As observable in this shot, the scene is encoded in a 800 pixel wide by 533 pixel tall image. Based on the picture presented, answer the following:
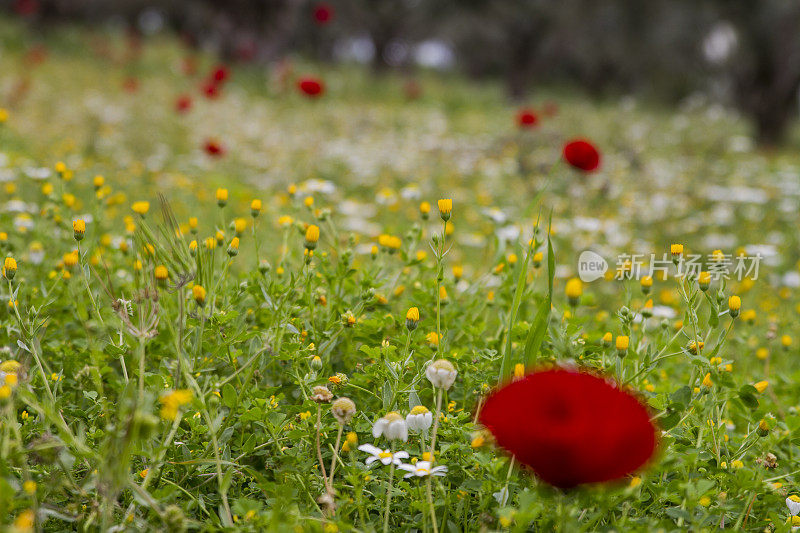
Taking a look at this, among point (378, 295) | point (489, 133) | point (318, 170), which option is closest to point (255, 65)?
point (489, 133)

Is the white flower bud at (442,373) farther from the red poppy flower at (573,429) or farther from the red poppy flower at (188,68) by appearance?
the red poppy flower at (188,68)

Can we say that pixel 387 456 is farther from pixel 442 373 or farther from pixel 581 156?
pixel 581 156

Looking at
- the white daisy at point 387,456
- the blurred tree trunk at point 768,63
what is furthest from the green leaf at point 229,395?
the blurred tree trunk at point 768,63

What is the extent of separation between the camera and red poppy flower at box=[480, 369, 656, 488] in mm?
874

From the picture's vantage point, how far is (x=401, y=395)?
58.4 inches

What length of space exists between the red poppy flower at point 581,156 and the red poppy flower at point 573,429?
2299 mm

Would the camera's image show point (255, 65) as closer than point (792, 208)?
No

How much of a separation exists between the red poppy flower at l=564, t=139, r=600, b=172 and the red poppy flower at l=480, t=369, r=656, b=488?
7.54 feet

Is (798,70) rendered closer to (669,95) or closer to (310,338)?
(310,338)

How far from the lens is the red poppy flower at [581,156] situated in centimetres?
312

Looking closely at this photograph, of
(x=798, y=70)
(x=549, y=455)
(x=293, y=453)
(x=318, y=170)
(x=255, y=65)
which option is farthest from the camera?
(x=255, y=65)

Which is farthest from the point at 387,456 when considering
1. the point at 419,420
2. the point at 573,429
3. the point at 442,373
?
the point at 573,429

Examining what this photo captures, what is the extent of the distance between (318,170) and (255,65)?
10011 millimetres

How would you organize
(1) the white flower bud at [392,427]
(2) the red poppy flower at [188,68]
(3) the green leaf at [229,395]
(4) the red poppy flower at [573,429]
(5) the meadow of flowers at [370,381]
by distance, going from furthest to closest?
(2) the red poppy flower at [188,68], (3) the green leaf at [229,395], (1) the white flower bud at [392,427], (5) the meadow of flowers at [370,381], (4) the red poppy flower at [573,429]
